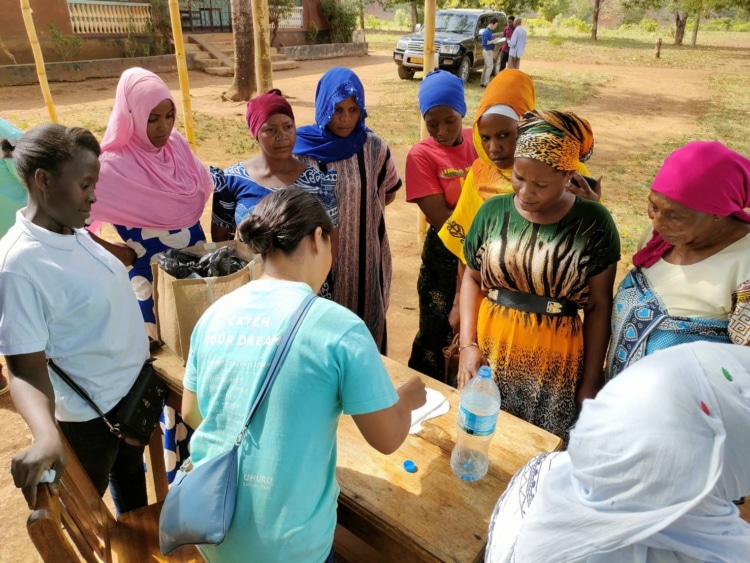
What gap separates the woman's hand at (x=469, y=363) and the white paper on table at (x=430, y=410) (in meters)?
0.17

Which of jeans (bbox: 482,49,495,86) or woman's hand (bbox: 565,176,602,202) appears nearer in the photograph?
woman's hand (bbox: 565,176,602,202)

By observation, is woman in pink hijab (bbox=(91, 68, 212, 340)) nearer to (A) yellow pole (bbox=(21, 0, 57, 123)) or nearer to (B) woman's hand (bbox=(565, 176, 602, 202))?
(B) woman's hand (bbox=(565, 176, 602, 202))

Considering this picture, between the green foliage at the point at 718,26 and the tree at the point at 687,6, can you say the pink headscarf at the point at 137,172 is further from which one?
the green foliage at the point at 718,26

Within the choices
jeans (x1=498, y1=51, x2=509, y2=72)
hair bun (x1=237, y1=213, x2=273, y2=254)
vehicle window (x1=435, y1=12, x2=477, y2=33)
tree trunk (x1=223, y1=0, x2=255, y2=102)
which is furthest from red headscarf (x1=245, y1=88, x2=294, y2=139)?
jeans (x1=498, y1=51, x2=509, y2=72)

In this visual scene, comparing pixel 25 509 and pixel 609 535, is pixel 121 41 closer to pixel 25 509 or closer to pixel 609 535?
pixel 25 509

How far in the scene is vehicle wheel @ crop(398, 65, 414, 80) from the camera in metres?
15.4

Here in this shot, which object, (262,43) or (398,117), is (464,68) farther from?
(262,43)

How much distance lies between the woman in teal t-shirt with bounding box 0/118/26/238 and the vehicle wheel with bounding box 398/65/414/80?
1373cm

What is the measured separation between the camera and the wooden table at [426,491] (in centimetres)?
145

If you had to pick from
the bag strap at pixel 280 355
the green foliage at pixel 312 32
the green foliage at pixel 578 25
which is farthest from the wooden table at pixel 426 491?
the green foliage at pixel 578 25

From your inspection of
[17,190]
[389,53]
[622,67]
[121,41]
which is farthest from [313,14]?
[17,190]

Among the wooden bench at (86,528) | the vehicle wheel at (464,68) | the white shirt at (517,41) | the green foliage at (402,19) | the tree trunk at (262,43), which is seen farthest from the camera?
the green foliage at (402,19)

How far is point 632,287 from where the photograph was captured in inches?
77.6

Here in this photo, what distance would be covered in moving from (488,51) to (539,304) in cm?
1478
